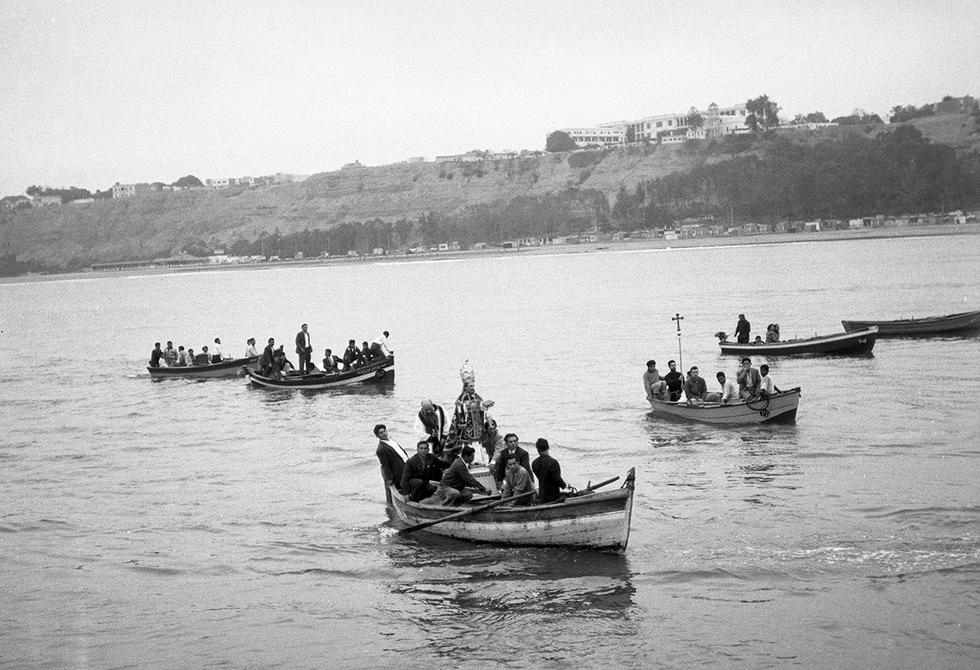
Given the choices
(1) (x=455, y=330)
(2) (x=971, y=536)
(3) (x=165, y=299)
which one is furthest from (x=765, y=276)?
(2) (x=971, y=536)

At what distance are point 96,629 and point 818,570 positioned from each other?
1177 cm

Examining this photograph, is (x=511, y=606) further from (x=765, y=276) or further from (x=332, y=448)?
(x=765, y=276)

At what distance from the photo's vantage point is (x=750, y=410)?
94.8 ft

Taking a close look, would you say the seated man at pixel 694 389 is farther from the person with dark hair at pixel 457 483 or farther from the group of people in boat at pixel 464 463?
the person with dark hair at pixel 457 483

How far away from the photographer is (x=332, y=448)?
32.0 m

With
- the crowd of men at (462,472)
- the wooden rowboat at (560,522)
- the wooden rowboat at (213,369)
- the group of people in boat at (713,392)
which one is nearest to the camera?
the wooden rowboat at (560,522)

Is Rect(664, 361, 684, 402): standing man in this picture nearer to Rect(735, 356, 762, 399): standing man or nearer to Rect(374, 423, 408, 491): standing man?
Rect(735, 356, 762, 399): standing man

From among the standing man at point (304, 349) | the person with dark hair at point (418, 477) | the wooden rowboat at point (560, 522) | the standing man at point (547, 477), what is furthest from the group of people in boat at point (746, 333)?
the standing man at point (547, 477)

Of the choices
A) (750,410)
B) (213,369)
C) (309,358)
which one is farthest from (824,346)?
(213,369)

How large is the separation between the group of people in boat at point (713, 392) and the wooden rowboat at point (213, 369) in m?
22.9

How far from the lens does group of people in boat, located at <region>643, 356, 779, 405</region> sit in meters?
28.9

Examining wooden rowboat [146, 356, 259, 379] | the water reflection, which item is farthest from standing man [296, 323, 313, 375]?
the water reflection

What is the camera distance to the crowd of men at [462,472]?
1886cm

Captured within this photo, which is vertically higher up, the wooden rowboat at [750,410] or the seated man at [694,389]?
the seated man at [694,389]
